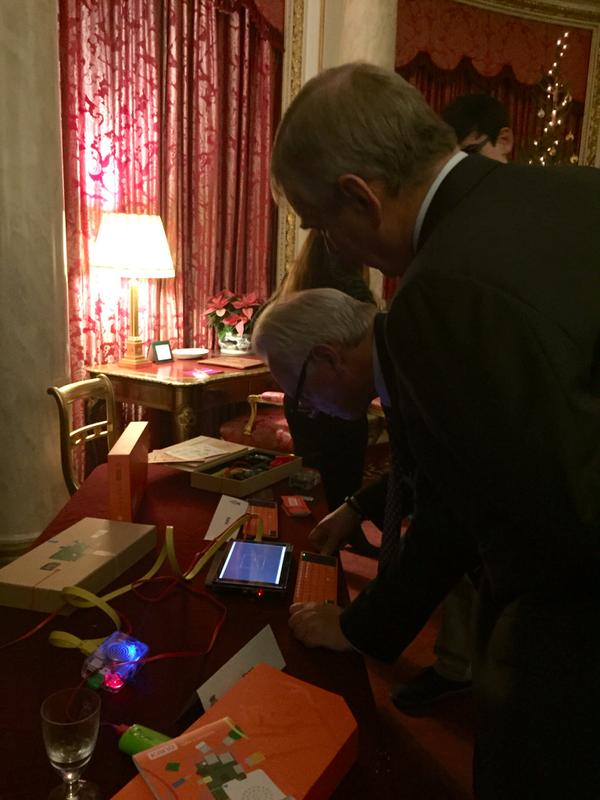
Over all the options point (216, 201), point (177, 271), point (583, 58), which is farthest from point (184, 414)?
point (583, 58)

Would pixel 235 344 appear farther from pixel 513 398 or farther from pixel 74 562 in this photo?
pixel 513 398

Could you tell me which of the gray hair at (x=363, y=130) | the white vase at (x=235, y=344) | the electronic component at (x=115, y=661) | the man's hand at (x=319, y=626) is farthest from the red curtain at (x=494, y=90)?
the electronic component at (x=115, y=661)

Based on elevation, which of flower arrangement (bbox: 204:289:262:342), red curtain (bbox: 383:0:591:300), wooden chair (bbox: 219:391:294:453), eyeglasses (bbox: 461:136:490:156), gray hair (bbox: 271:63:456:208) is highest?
red curtain (bbox: 383:0:591:300)

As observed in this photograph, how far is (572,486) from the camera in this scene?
2.17 feet

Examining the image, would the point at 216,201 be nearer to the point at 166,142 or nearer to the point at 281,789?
the point at 166,142

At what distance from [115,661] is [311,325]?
67 centimetres

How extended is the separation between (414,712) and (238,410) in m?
2.34

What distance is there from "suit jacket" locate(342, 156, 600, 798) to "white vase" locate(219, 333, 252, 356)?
2662 millimetres

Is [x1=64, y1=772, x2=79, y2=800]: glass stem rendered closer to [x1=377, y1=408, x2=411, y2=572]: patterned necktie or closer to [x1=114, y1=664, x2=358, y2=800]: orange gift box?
[x1=114, y1=664, x2=358, y2=800]: orange gift box

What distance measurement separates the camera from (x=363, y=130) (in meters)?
0.84

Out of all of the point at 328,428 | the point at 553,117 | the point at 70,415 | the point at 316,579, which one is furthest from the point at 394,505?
the point at 553,117

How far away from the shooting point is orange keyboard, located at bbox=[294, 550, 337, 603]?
1132mm

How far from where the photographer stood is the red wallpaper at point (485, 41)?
4148 millimetres

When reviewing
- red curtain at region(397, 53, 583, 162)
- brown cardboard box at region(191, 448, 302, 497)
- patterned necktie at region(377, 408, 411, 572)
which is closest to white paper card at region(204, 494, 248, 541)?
brown cardboard box at region(191, 448, 302, 497)
